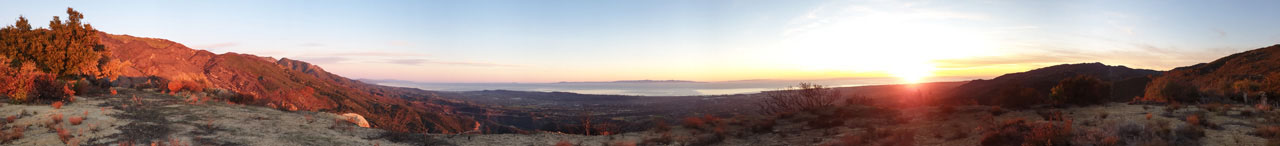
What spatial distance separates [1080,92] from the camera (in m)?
24.1

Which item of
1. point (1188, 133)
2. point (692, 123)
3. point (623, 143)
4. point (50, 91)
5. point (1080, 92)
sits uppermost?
point (1080, 92)

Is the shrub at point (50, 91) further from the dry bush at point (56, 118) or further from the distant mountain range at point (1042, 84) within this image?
the distant mountain range at point (1042, 84)

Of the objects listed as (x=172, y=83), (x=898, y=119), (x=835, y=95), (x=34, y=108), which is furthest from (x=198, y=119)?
(x=835, y=95)

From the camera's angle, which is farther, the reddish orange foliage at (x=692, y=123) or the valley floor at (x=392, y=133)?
the reddish orange foliage at (x=692, y=123)

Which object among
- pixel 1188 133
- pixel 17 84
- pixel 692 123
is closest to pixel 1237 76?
pixel 1188 133

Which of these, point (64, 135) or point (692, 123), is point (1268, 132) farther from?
point (64, 135)

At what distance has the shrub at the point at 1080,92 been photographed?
78.1 ft

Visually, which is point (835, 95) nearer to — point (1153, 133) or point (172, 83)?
point (1153, 133)

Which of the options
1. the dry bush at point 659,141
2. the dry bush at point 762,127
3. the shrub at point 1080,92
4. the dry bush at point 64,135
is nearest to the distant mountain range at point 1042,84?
the shrub at point 1080,92

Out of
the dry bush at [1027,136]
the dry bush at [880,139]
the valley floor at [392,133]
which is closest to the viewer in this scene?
the dry bush at [1027,136]

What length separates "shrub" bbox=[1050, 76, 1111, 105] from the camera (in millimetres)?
23797

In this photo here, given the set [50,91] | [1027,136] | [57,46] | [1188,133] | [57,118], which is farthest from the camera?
[57,46]

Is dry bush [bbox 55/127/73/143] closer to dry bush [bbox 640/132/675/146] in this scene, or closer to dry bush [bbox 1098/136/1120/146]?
dry bush [bbox 640/132/675/146]

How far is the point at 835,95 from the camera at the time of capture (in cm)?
3488
